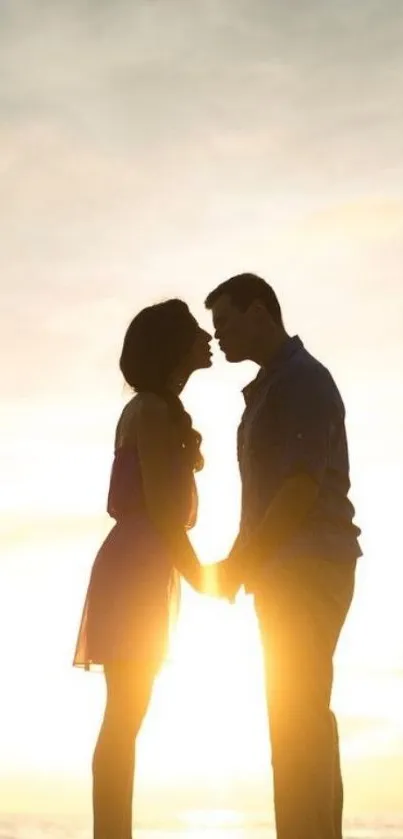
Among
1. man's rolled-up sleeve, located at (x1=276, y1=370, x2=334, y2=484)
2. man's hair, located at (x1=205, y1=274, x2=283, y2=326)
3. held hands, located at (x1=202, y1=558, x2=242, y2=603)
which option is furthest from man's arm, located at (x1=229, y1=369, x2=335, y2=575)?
man's hair, located at (x1=205, y1=274, x2=283, y2=326)

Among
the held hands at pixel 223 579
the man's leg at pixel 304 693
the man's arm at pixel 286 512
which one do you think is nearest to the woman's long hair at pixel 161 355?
the held hands at pixel 223 579

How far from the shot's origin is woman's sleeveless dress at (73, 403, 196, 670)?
606cm

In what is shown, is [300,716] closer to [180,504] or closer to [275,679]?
[275,679]

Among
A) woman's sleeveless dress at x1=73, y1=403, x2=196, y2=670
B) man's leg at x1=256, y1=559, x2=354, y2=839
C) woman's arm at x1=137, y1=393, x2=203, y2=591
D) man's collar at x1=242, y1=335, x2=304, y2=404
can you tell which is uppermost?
man's collar at x1=242, y1=335, x2=304, y2=404

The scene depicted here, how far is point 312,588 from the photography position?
577cm

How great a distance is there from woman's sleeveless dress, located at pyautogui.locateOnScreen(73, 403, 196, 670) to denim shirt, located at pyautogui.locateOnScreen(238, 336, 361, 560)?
0.48 meters

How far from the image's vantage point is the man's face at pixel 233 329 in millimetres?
6359

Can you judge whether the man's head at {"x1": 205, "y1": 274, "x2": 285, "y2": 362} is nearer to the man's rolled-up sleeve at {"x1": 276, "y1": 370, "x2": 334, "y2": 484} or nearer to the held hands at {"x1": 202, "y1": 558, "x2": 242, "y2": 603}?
the man's rolled-up sleeve at {"x1": 276, "y1": 370, "x2": 334, "y2": 484}

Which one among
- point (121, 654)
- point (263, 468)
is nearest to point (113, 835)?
point (121, 654)

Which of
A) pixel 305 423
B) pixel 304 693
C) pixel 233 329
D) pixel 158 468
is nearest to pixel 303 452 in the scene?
pixel 305 423

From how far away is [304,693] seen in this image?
568 cm

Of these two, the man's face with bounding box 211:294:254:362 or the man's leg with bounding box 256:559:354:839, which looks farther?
the man's face with bounding box 211:294:254:362

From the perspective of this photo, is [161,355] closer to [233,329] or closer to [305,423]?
[233,329]

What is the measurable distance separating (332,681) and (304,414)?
4.15 ft
